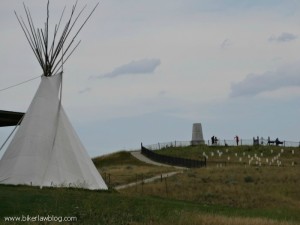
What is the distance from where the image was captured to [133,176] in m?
39.0

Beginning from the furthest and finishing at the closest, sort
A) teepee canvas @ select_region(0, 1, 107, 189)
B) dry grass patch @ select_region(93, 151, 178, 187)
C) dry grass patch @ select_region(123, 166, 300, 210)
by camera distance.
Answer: dry grass patch @ select_region(93, 151, 178, 187), dry grass patch @ select_region(123, 166, 300, 210), teepee canvas @ select_region(0, 1, 107, 189)

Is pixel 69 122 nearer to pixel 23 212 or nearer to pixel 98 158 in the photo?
pixel 23 212

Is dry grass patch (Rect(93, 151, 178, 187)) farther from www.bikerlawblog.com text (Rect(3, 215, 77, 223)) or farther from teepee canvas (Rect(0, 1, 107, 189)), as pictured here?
www.bikerlawblog.com text (Rect(3, 215, 77, 223))

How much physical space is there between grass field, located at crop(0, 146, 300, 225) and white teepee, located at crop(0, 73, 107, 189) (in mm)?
1192

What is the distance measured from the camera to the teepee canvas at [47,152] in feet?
73.6

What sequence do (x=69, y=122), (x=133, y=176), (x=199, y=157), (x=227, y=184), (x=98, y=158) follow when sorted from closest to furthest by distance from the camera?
(x=69, y=122)
(x=227, y=184)
(x=133, y=176)
(x=199, y=157)
(x=98, y=158)

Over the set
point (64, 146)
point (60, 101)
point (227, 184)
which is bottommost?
point (227, 184)

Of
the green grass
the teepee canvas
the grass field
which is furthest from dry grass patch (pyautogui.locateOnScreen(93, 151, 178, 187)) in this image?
the green grass

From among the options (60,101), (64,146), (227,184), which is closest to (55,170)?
(64,146)

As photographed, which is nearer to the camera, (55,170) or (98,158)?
(55,170)

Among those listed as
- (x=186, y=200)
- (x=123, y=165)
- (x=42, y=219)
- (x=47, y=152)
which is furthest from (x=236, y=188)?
(x=123, y=165)

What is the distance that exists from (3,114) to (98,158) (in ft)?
119

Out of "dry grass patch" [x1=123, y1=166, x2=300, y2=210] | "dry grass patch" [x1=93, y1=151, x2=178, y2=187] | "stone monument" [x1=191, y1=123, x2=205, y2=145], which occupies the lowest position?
"dry grass patch" [x1=123, y1=166, x2=300, y2=210]

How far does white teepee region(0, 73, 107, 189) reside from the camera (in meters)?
22.5
